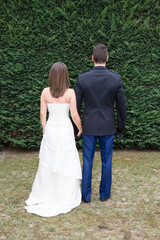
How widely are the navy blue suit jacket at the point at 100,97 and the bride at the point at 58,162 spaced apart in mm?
185

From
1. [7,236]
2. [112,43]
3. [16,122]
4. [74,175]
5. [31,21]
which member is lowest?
[7,236]

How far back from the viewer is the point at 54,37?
588 centimetres

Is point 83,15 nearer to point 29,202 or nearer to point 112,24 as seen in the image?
→ point 112,24

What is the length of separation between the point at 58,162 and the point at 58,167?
71mm

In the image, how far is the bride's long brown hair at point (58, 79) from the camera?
345 cm

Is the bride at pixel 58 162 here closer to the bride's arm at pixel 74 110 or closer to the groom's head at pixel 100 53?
the bride's arm at pixel 74 110

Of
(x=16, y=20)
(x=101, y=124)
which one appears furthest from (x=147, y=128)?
(x=16, y=20)

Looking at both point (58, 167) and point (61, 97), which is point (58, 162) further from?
point (61, 97)

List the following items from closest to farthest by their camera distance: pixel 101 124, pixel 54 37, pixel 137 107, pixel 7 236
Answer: pixel 7 236
pixel 101 124
pixel 54 37
pixel 137 107

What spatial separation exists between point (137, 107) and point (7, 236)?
4262 mm

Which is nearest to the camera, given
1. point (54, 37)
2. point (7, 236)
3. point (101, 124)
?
point (7, 236)

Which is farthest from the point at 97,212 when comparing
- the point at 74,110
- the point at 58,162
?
the point at 74,110

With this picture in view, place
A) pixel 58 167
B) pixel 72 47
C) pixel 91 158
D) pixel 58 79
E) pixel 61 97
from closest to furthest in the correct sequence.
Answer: pixel 58 79 → pixel 61 97 → pixel 58 167 → pixel 91 158 → pixel 72 47

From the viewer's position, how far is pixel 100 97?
363 centimetres
